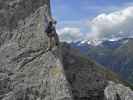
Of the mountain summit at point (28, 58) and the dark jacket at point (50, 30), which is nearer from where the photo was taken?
the mountain summit at point (28, 58)

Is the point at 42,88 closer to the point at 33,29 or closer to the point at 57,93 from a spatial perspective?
the point at 57,93

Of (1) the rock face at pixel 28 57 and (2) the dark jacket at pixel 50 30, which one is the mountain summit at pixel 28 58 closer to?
(1) the rock face at pixel 28 57

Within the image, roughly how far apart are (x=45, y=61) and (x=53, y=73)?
0.93 metres

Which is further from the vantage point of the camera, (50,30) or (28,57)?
(50,30)

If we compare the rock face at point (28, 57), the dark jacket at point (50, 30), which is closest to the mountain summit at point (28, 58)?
the rock face at point (28, 57)

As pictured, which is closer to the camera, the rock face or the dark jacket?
the rock face

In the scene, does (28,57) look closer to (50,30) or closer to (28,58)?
(28,58)

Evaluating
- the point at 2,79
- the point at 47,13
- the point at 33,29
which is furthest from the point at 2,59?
the point at 47,13

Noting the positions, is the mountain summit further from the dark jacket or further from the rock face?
the dark jacket

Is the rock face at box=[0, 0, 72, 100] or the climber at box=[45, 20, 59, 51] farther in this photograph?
the climber at box=[45, 20, 59, 51]

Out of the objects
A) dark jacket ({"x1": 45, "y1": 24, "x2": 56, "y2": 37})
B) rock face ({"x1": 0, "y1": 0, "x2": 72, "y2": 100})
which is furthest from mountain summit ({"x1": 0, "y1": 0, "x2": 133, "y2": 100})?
dark jacket ({"x1": 45, "y1": 24, "x2": 56, "y2": 37})

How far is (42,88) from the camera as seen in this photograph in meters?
20.8

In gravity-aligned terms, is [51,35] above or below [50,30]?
below

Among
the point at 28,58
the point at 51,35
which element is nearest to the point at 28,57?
the point at 28,58
